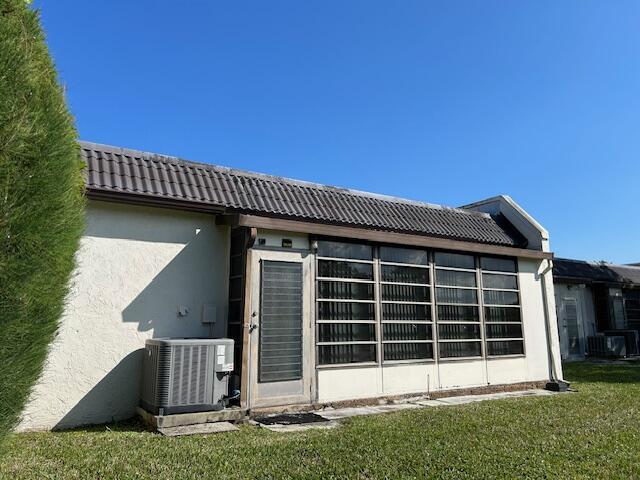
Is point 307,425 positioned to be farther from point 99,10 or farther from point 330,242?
point 99,10

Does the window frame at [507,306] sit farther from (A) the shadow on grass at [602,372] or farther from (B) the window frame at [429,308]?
(A) the shadow on grass at [602,372]

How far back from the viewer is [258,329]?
270 inches

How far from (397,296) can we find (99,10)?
6.78 meters

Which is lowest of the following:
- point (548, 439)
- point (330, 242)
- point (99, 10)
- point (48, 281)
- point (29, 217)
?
point (548, 439)

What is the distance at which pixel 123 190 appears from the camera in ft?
21.3

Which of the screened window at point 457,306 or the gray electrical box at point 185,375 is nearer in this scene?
the gray electrical box at point 185,375

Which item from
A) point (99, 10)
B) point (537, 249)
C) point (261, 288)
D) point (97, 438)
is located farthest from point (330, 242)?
point (537, 249)

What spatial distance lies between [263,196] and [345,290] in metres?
2.19

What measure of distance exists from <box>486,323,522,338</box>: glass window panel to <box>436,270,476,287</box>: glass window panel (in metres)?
1.03

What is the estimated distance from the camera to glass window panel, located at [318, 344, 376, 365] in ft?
24.5

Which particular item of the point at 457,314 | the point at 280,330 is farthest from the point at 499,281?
the point at 280,330

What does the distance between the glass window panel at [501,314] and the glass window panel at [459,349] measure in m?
0.68

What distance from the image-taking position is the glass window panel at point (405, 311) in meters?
8.30

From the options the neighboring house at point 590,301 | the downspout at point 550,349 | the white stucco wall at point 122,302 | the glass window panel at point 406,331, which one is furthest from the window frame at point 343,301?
the neighboring house at point 590,301
